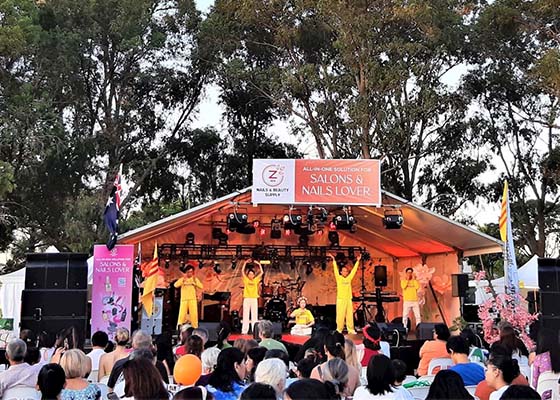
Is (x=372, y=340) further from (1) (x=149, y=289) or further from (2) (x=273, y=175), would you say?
(1) (x=149, y=289)

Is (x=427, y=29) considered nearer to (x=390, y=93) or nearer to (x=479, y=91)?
(x=390, y=93)

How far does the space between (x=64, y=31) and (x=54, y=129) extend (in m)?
3.18

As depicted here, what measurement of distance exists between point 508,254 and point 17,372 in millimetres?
8163

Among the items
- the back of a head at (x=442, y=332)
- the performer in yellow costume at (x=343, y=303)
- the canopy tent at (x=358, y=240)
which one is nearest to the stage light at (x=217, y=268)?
the canopy tent at (x=358, y=240)

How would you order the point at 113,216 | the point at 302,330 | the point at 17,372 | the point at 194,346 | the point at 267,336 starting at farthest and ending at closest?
the point at 302,330
the point at 113,216
the point at 267,336
the point at 194,346
the point at 17,372

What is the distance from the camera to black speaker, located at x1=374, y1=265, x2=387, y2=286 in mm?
16375

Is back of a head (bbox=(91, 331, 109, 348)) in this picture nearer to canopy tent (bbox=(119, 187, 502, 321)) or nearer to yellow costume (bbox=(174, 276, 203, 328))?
canopy tent (bbox=(119, 187, 502, 321))

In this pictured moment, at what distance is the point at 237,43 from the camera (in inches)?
806

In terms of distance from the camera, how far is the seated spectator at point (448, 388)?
9.93 feet

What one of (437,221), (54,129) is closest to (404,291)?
(437,221)

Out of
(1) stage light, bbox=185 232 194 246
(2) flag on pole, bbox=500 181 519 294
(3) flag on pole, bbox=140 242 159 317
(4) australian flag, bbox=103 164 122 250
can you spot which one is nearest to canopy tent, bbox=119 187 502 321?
(1) stage light, bbox=185 232 194 246

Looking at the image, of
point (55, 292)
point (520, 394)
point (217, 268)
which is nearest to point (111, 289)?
point (55, 292)

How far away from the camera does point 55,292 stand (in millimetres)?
10070

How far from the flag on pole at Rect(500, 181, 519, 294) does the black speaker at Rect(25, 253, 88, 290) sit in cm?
666
